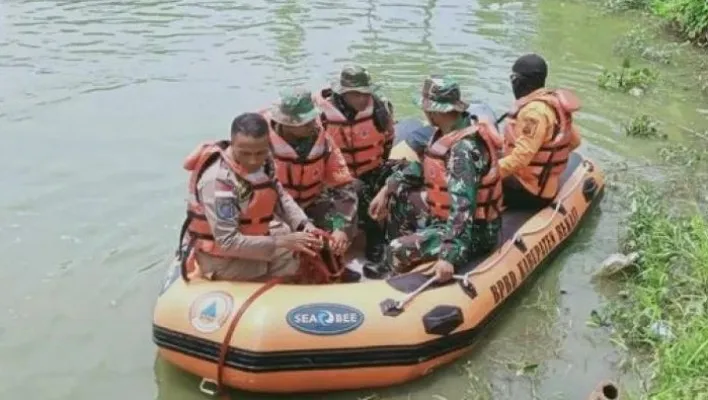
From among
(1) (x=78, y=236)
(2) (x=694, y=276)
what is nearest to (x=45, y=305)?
(1) (x=78, y=236)

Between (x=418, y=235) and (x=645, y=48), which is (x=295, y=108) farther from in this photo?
(x=645, y=48)

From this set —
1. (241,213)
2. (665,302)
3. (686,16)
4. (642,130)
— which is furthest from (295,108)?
(686,16)

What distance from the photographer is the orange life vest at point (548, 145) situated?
5.62 metres

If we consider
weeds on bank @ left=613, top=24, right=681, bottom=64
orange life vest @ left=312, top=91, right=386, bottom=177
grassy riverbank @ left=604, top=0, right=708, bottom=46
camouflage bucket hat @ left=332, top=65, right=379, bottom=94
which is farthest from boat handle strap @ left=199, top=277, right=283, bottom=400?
grassy riverbank @ left=604, top=0, right=708, bottom=46

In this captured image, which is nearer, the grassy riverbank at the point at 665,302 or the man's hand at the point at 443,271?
the grassy riverbank at the point at 665,302

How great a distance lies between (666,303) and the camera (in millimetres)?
5043

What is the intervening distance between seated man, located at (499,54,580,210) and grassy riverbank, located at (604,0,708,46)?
203 inches

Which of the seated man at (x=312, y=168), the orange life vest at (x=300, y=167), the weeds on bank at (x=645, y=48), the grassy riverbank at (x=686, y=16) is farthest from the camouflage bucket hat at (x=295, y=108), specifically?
the grassy riverbank at (x=686, y=16)

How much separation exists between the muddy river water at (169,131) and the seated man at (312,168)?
3.25 ft

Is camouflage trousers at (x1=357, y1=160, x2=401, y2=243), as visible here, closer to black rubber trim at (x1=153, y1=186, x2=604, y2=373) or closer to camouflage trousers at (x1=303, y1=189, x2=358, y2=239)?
camouflage trousers at (x1=303, y1=189, x2=358, y2=239)

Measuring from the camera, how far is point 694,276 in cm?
504

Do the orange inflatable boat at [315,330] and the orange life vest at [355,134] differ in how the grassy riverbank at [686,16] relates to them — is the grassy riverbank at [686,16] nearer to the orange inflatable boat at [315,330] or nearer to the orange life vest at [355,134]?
the orange life vest at [355,134]

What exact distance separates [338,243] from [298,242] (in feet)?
1.52

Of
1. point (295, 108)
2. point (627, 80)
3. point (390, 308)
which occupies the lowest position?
point (627, 80)
